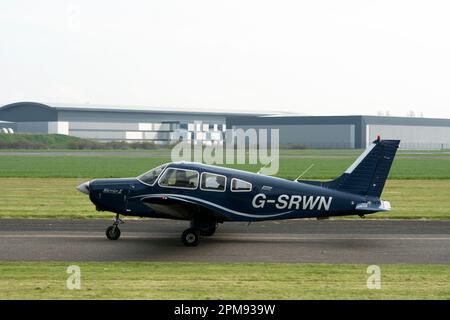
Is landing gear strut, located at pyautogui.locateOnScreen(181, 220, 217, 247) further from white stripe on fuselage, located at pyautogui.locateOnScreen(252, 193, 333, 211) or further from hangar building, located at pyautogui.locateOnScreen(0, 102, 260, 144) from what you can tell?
hangar building, located at pyautogui.locateOnScreen(0, 102, 260, 144)

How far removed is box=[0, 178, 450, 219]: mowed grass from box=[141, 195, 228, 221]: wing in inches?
280

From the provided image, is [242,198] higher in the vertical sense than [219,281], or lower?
higher

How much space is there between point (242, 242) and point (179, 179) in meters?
2.28

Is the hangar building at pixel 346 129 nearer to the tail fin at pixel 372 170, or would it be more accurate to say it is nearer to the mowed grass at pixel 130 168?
the mowed grass at pixel 130 168

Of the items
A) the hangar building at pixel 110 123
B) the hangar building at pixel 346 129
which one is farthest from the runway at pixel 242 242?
the hangar building at pixel 110 123

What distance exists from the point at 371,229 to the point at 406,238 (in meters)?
2.13

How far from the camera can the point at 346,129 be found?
124 m

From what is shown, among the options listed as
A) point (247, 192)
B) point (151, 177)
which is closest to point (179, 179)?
point (151, 177)

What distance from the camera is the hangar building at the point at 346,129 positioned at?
12375cm

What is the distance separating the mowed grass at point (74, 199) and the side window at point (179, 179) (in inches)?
265

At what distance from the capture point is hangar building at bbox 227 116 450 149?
123750 mm

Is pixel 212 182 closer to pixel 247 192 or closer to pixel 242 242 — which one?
pixel 247 192

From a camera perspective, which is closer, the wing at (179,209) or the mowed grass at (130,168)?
the wing at (179,209)
